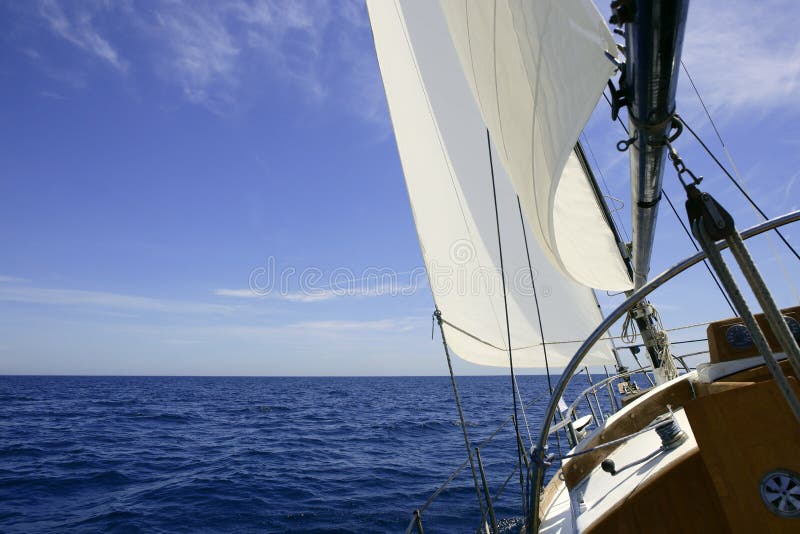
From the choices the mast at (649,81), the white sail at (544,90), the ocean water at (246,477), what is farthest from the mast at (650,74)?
the ocean water at (246,477)

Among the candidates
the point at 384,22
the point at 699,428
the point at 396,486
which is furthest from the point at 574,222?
the point at 396,486

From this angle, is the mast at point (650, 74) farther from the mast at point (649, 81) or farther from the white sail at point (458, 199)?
the white sail at point (458, 199)

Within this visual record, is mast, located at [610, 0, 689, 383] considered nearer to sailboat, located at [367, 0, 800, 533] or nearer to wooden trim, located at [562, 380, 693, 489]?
sailboat, located at [367, 0, 800, 533]

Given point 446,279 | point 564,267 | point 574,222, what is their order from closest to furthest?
point 564,267, point 574,222, point 446,279

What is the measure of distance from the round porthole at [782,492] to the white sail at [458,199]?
3977 mm

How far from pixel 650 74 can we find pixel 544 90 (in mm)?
505

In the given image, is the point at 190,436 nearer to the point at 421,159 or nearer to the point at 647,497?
the point at 421,159

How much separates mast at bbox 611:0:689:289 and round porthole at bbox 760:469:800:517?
1291 mm

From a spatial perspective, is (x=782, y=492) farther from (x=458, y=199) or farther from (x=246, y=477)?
(x=246, y=477)

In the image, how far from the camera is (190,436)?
1933 centimetres

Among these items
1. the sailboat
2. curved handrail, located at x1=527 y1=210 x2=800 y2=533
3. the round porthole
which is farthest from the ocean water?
the round porthole

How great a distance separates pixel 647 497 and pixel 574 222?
83.6 inches

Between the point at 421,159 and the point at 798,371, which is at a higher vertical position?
the point at 421,159

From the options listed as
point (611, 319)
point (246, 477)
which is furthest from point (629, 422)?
point (246, 477)
